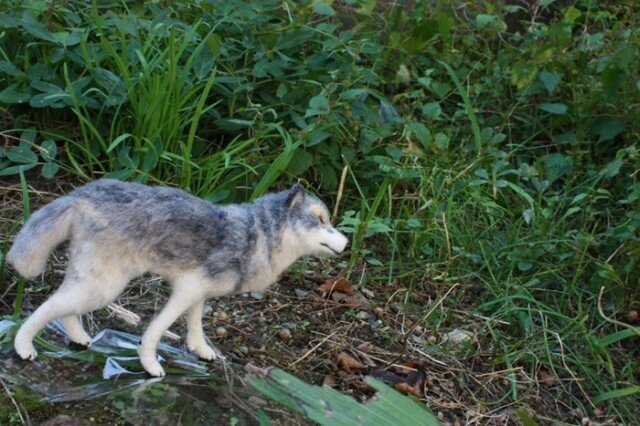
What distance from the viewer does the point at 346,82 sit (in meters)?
5.00

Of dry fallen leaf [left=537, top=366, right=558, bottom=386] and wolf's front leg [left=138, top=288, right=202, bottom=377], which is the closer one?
wolf's front leg [left=138, top=288, right=202, bottom=377]

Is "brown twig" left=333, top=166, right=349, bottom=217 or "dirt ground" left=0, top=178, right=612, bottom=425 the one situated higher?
→ "brown twig" left=333, top=166, right=349, bottom=217

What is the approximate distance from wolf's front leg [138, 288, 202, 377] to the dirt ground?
0.46 meters

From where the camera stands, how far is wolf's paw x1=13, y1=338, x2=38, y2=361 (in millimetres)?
3383

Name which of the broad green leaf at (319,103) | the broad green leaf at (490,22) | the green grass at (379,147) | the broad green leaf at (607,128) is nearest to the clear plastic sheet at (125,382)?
the green grass at (379,147)

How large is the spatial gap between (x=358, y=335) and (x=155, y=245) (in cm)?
135

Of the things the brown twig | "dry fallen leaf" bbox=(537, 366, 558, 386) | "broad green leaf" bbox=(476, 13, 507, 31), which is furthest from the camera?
"broad green leaf" bbox=(476, 13, 507, 31)

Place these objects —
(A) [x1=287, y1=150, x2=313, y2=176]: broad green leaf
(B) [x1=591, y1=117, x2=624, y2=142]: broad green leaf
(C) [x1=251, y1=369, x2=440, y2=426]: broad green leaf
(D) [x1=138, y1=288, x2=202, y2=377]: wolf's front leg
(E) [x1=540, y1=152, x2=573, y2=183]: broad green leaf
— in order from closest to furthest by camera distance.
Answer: (C) [x1=251, y1=369, x2=440, y2=426]: broad green leaf → (D) [x1=138, y1=288, x2=202, y2=377]: wolf's front leg → (A) [x1=287, y1=150, x2=313, y2=176]: broad green leaf → (E) [x1=540, y1=152, x2=573, y2=183]: broad green leaf → (B) [x1=591, y1=117, x2=624, y2=142]: broad green leaf

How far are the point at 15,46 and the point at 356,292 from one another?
2.21 m

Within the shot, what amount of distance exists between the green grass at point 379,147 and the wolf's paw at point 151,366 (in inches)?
51.7

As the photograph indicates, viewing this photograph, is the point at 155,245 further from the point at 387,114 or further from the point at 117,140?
the point at 387,114

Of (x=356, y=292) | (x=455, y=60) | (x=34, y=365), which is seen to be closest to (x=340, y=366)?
(x=356, y=292)

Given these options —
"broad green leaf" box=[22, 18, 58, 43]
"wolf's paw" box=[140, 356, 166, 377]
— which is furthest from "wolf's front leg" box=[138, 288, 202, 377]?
"broad green leaf" box=[22, 18, 58, 43]

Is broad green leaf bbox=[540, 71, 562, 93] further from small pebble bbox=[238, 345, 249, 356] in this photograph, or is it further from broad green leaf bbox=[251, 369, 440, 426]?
broad green leaf bbox=[251, 369, 440, 426]
